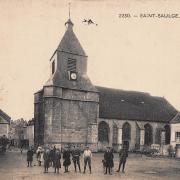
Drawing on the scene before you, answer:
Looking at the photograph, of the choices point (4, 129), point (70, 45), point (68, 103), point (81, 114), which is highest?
point (70, 45)

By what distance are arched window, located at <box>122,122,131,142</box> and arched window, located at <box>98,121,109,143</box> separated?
6.68ft

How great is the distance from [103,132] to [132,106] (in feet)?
16.1

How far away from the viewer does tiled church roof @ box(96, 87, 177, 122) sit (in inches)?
1326

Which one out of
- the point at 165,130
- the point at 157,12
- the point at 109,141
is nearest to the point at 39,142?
the point at 109,141

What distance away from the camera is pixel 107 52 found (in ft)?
49.9

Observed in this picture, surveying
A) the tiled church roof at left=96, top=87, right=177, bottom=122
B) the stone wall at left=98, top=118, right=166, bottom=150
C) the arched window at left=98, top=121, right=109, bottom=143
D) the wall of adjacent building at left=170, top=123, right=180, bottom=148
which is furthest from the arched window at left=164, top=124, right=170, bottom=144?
the arched window at left=98, top=121, right=109, bottom=143

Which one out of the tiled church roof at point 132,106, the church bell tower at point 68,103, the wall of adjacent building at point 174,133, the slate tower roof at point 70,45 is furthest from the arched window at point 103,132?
the slate tower roof at point 70,45

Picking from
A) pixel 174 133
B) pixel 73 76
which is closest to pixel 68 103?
pixel 73 76

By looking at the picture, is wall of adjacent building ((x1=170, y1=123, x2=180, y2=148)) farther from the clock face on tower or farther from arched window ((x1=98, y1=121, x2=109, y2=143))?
the clock face on tower

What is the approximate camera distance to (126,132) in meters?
34.1

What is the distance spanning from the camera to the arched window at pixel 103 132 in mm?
32156

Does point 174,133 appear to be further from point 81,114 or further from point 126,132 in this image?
point 81,114

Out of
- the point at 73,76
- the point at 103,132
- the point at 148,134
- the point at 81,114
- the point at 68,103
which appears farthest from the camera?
the point at 148,134

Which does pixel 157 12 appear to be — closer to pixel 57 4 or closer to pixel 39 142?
A: pixel 57 4
